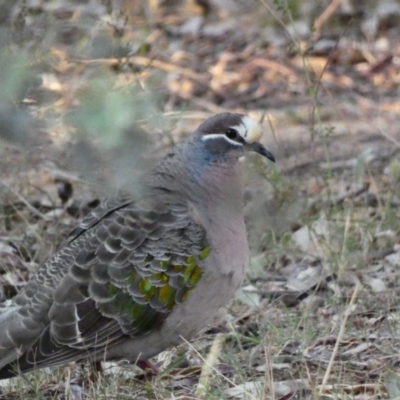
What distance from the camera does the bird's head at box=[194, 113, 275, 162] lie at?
16.4 feet

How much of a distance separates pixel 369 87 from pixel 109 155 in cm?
786

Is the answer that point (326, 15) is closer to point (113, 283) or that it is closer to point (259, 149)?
point (259, 149)

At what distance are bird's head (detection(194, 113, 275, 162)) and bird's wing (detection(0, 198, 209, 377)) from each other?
1.27ft

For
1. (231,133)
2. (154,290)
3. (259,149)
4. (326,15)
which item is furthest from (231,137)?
(326,15)

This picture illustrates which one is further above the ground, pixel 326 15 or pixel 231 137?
pixel 231 137

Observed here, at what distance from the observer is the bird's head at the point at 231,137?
197 inches

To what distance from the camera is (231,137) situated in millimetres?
5027

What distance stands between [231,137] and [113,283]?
0.93 m

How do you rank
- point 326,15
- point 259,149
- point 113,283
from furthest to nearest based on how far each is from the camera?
point 326,15 → point 259,149 → point 113,283

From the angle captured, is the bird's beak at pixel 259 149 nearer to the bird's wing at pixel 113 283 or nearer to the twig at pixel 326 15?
the bird's wing at pixel 113 283

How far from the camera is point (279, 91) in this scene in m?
9.95

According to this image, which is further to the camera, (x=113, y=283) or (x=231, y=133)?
(x=231, y=133)

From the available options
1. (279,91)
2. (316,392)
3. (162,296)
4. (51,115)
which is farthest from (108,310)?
(279,91)

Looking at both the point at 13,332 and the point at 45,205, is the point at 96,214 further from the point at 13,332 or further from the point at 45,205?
the point at 45,205
